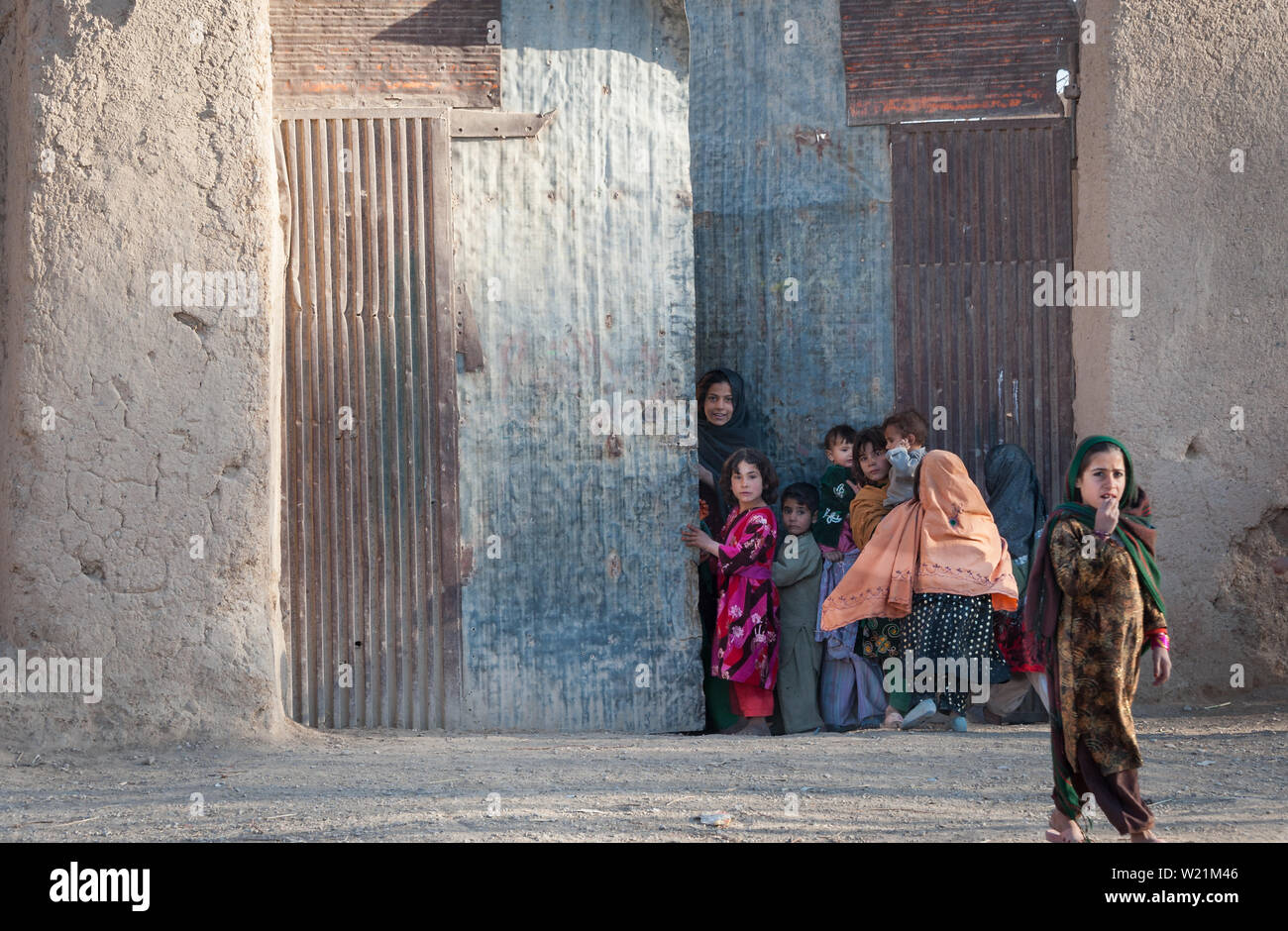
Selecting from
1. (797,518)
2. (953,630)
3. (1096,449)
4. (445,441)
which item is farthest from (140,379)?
(1096,449)

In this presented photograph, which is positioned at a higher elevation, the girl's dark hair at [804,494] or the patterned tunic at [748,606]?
the girl's dark hair at [804,494]

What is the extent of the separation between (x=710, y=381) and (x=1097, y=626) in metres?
2.66

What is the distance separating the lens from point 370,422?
560 centimetres

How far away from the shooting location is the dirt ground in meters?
3.86

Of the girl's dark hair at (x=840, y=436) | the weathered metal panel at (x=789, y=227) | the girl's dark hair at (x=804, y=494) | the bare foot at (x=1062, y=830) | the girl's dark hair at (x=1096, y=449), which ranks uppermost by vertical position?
the weathered metal panel at (x=789, y=227)

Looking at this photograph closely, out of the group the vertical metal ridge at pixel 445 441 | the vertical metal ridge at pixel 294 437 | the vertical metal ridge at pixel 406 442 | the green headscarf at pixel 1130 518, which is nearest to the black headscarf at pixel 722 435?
the vertical metal ridge at pixel 445 441

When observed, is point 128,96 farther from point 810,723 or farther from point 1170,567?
point 1170,567

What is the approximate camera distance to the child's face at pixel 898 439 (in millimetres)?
5770

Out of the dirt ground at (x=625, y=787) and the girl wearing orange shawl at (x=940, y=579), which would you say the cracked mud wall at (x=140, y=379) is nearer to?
the dirt ground at (x=625, y=787)

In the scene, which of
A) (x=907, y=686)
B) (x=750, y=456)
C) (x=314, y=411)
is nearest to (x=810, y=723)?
(x=907, y=686)

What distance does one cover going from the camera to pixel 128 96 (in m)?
5.20

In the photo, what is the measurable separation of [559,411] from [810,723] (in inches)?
68.7

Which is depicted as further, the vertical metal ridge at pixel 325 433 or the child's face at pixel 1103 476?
the vertical metal ridge at pixel 325 433

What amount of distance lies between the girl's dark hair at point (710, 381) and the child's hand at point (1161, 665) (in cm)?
272
